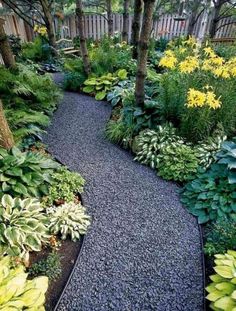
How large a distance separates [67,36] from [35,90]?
25.5 ft

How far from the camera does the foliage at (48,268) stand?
2344mm

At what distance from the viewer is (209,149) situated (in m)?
3.58

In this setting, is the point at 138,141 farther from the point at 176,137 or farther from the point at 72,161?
the point at 72,161

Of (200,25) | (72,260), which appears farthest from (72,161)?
(200,25)

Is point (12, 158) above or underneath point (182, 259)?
above

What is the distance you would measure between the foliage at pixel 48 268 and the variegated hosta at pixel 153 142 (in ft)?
6.36

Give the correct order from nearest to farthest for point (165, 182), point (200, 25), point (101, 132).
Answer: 1. point (165, 182)
2. point (101, 132)
3. point (200, 25)

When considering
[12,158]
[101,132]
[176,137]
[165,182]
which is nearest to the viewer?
[12,158]

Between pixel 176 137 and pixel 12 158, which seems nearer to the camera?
pixel 12 158

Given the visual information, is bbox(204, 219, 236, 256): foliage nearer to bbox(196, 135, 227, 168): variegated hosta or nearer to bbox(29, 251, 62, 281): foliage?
bbox(196, 135, 227, 168): variegated hosta

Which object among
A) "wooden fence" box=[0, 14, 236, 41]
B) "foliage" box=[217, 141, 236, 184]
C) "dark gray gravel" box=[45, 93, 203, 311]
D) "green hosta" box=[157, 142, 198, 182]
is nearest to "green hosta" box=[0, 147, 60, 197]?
"dark gray gravel" box=[45, 93, 203, 311]

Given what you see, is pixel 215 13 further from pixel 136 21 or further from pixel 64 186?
pixel 64 186

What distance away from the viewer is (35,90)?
4.98 metres

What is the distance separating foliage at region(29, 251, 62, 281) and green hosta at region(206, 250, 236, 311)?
1.35 m
